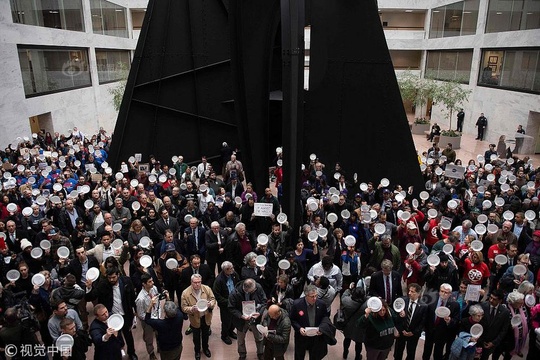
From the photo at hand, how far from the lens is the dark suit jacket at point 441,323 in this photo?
258 inches

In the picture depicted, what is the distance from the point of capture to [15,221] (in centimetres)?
983

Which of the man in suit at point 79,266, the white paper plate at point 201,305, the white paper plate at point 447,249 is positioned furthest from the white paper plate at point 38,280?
the white paper plate at point 447,249

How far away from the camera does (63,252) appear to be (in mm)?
7863

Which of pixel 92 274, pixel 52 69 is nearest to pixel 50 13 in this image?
pixel 52 69

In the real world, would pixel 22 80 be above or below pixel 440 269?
above

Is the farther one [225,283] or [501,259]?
[501,259]

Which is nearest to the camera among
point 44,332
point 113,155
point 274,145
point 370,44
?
point 44,332

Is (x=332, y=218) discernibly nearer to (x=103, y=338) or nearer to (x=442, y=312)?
(x=442, y=312)

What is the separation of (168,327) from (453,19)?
115ft

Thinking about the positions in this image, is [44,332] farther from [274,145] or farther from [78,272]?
[274,145]

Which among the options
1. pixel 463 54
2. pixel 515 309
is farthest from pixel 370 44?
pixel 463 54

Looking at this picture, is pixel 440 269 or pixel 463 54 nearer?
pixel 440 269

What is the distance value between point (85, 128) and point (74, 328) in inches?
1034

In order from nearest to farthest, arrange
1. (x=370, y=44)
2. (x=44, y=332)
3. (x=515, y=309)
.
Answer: (x=515, y=309) → (x=44, y=332) → (x=370, y=44)
